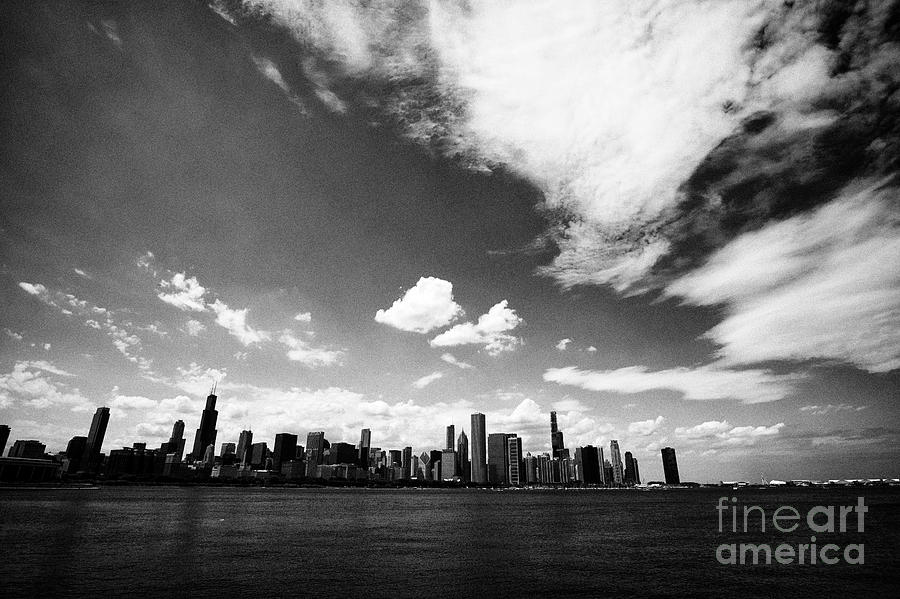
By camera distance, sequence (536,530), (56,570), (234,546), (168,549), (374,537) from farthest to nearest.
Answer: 1. (536,530)
2. (374,537)
3. (234,546)
4. (168,549)
5. (56,570)

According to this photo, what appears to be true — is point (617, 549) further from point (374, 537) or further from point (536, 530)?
point (374, 537)

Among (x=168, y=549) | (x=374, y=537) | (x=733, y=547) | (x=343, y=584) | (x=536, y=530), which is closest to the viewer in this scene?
(x=343, y=584)

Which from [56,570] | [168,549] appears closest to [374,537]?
[168,549]

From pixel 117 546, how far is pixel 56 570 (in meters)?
20.7

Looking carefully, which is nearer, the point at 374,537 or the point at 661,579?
the point at 661,579

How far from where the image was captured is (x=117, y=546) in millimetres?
71750

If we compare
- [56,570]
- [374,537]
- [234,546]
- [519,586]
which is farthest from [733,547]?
[56,570]

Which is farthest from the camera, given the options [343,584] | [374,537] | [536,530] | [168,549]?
[536,530]

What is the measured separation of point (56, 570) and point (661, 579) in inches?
2960

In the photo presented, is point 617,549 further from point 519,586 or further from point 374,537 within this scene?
point 374,537

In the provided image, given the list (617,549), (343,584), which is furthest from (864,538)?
(343,584)

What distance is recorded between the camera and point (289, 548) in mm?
74312

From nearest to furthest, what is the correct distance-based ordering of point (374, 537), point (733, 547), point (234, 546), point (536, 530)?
point (234, 546) < point (733, 547) < point (374, 537) < point (536, 530)

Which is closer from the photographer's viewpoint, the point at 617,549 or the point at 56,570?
the point at 56,570
